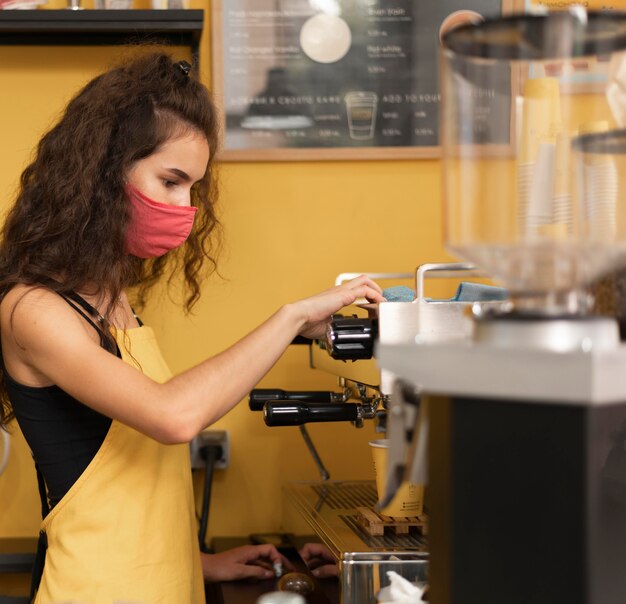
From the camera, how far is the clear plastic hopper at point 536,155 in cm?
77

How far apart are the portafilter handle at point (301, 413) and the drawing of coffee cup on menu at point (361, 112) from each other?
86 cm

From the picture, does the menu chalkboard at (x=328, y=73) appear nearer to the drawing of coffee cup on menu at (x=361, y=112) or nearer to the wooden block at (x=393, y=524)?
the drawing of coffee cup on menu at (x=361, y=112)

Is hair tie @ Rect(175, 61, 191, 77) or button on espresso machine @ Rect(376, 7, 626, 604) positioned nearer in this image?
button on espresso machine @ Rect(376, 7, 626, 604)

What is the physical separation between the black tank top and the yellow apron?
0.02 meters

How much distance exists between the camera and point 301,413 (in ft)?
4.38

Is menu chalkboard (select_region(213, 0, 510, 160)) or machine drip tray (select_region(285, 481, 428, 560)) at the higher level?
menu chalkboard (select_region(213, 0, 510, 160))

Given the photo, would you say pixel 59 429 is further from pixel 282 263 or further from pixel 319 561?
pixel 282 263

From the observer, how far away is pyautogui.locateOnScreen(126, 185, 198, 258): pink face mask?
146 centimetres

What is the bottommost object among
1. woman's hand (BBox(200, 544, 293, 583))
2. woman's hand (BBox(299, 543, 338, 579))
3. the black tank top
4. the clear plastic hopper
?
woman's hand (BBox(200, 544, 293, 583))

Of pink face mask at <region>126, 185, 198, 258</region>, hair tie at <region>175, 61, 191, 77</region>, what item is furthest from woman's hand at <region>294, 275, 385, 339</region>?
hair tie at <region>175, 61, 191, 77</region>

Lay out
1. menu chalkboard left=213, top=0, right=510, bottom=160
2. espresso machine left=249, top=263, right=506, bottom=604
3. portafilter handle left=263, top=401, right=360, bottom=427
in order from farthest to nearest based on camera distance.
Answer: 1. menu chalkboard left=213, top=0, right=510, bottom=160
2. portafilter handle left=263, top=401, right=360, bottom=427
3. espresso machine left=249, top=263, right=506, bottom=604

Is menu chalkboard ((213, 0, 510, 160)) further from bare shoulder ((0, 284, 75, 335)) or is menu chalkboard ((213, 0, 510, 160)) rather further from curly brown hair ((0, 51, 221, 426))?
bare shoulder ((0, 284, 75, 335))

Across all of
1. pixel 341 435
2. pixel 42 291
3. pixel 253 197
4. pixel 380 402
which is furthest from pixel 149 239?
pixel 341 435

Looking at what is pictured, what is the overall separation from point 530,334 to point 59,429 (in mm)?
890
